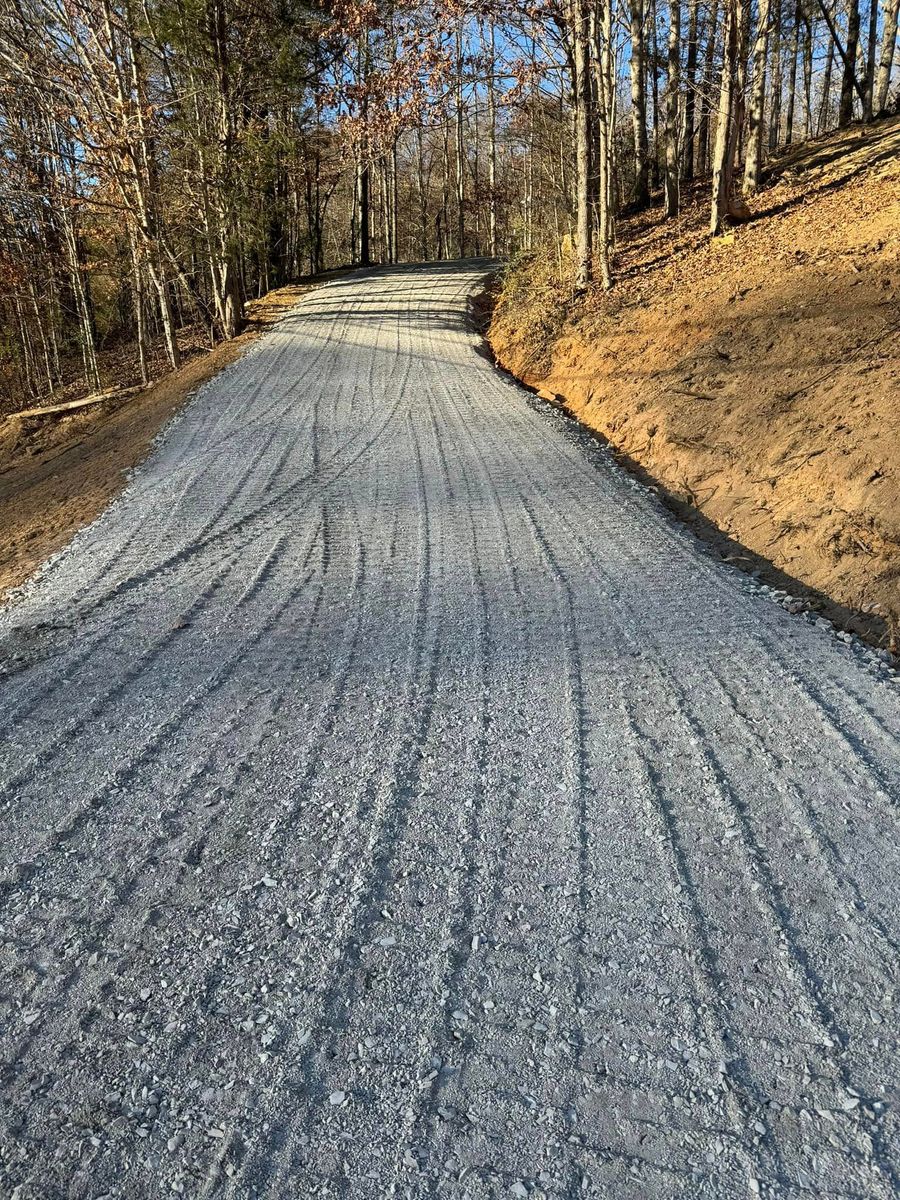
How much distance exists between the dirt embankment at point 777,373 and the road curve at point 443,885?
3.12ft

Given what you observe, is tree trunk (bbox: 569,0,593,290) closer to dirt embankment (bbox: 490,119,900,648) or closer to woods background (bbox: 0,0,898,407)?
woods background (bbox: 0,0,898,407)

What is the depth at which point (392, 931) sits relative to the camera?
2459 millimetres

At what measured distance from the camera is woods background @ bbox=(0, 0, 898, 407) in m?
12.4

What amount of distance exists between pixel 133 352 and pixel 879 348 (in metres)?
26.1

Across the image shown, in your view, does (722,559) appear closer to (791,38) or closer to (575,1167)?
(575,1167)

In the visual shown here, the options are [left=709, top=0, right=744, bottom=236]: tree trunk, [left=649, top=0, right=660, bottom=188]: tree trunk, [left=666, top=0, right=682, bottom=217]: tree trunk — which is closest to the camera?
[left=709, top=0, right=744, bottom=236]: tree trunk

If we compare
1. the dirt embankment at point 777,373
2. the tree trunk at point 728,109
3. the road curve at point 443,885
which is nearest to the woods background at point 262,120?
the tree trunk at point 728,109

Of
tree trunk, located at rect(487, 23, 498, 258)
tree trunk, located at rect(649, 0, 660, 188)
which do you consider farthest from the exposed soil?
tree trunk, located at rect(487, 23, 498, 258)

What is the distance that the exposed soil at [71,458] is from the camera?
7.28m

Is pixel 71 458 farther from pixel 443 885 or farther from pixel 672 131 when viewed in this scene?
pixel 672 131

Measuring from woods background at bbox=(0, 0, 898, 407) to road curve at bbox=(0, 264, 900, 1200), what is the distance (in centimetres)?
1116

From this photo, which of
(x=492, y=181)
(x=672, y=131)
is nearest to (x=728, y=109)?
(x=672, y=131)

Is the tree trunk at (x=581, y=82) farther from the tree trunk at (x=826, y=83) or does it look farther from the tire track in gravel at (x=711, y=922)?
the tree trunk at (x=826, y=83)

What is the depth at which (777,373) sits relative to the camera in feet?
24.8
